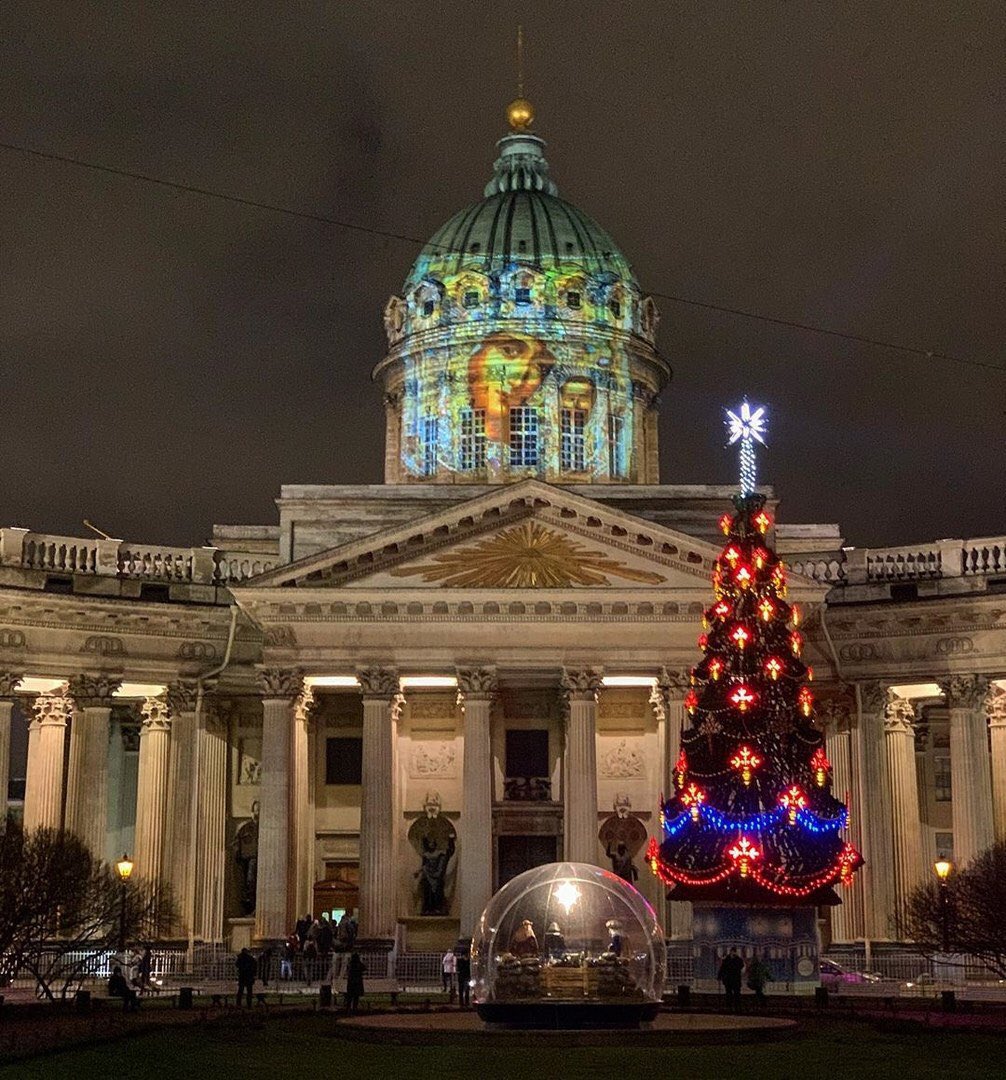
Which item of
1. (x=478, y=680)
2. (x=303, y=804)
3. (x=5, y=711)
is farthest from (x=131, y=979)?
(x=478, y=680)

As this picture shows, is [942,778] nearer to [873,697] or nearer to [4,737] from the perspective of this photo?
[873,697]

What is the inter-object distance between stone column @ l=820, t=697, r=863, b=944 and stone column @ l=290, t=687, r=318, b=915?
16283mm

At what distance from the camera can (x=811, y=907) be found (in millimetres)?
49344

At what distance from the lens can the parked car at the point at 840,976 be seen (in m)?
54.0

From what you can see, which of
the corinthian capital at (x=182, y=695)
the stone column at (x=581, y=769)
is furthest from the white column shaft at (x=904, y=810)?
the corinthian capital at (x=182, y=695)

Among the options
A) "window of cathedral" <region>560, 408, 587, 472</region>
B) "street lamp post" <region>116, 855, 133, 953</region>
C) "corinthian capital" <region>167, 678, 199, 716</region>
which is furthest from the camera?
"window of cathedral" <region>560, 408, 587, 472</region>

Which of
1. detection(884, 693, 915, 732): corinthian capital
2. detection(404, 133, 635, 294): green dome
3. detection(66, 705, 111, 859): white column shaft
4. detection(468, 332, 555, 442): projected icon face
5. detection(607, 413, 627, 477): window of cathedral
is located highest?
detection(404, 133, 635, 294): green dome

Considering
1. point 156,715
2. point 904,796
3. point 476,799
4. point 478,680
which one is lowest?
point 476,799

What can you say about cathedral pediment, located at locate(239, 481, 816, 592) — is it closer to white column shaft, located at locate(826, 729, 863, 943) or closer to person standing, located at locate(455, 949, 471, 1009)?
white column shaft, located at locate(826, 729, 863, 943)

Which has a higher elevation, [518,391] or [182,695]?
[518,391]

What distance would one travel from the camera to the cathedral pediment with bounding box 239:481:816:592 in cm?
6150

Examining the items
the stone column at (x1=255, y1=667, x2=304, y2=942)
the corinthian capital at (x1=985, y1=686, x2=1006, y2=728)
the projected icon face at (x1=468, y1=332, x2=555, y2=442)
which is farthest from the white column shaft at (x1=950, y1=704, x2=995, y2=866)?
the projected icon face at (x1=468, y1=332, x2=555, y2=442)

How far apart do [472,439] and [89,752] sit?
23409mm

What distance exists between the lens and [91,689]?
207 feet
